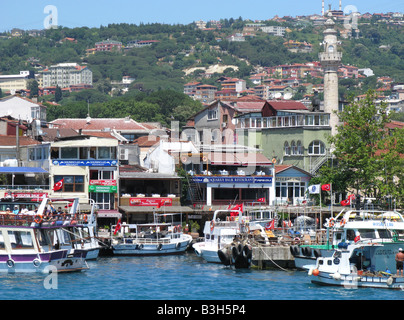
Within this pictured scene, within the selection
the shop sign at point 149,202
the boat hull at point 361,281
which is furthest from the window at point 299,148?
the boat hull at point 361,281

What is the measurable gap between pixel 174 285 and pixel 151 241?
16069 mm

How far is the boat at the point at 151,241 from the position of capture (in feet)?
201

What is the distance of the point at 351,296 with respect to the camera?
4216cm

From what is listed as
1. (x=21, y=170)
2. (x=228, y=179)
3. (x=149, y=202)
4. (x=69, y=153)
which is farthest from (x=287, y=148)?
(x=21, y=170)

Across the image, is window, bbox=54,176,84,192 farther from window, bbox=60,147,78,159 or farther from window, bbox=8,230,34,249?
window, bbox=8,230,34,249

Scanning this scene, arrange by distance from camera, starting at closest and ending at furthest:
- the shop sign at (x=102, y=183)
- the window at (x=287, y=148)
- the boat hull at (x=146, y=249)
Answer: the boat hull at (x=146, y=249), the shop sign at (x=102, y=183), the window at (x=287, y=148)

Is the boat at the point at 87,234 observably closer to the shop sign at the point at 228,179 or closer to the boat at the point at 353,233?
the shop sign at the point at 228,179

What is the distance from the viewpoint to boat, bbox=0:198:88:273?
49.0m

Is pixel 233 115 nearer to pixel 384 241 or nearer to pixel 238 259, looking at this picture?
pixel 238 259

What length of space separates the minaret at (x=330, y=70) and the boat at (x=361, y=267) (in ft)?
123

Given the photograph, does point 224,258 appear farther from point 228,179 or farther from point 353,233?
point 228,179

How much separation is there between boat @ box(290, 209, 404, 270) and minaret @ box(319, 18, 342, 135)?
3148 cm

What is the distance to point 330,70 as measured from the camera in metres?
88.3

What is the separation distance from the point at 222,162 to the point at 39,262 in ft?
92.2
